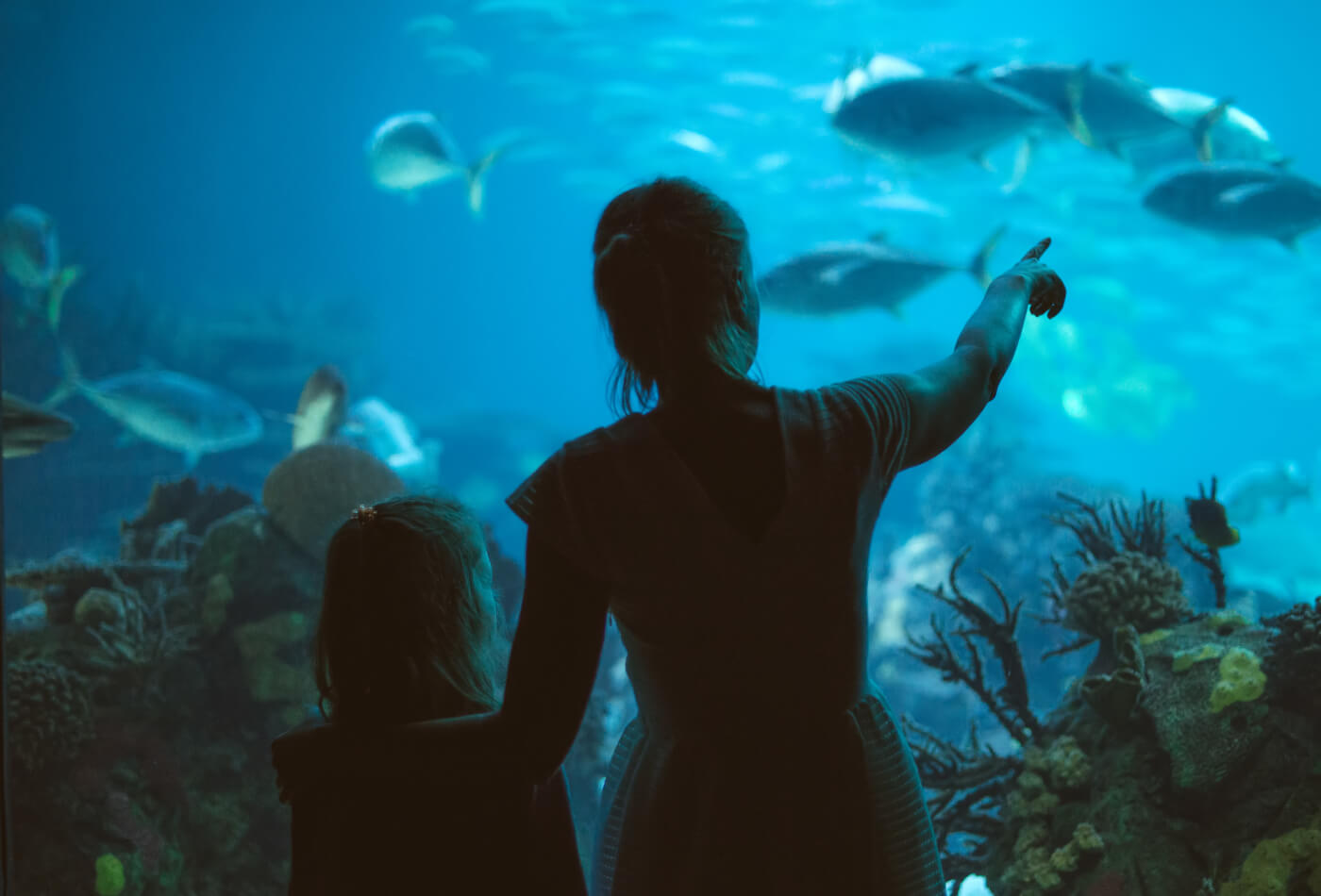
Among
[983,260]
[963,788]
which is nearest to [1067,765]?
[963,788]

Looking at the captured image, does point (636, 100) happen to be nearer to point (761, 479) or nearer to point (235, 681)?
point (235, 681)

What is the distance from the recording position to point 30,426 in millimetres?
3633

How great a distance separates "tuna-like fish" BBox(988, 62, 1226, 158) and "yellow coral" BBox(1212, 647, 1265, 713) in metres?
3.75

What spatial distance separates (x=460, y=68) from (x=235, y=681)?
35.1 metres

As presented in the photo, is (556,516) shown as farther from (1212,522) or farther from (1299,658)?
(1212,522)

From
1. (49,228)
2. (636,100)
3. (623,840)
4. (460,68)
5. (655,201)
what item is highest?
(460,68)

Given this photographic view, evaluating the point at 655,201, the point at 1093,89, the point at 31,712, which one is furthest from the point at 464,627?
the point at 1093,89

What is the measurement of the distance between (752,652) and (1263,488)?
11.0 metres

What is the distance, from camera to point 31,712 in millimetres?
3426

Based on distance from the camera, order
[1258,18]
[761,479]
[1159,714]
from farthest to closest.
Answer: [1258,18]
[1159,714]
[761,479]

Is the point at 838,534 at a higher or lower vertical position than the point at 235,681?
lower

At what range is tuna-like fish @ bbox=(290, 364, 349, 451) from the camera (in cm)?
552

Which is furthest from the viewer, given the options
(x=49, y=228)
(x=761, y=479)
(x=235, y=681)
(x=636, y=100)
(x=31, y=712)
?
(x=636, y=100)

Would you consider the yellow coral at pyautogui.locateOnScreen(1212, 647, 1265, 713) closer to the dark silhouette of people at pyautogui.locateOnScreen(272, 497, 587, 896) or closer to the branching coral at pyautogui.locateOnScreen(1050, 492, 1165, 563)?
the branching coral at pyautogui.locateOnScreen(1050, 492, 1165, 563)
